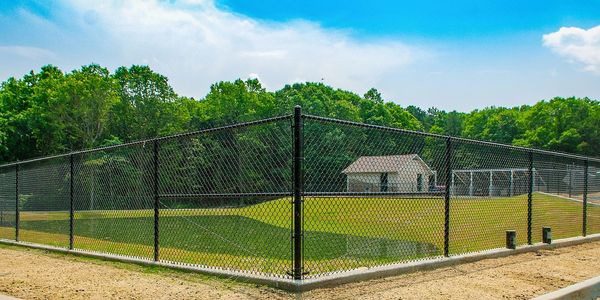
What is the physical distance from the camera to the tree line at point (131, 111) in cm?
4341

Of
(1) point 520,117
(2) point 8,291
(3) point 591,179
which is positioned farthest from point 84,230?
(1) point 520,117

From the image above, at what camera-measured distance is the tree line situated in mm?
43406

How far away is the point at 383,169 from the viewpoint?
24.8ft

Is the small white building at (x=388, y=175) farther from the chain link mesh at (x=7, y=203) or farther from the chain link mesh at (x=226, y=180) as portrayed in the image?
the chain link mesh at (x=7, y=203)

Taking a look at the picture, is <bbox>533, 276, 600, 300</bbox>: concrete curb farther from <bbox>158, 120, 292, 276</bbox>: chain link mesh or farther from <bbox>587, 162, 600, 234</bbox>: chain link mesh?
<bbox>587, 162, 600, 234</bbox>: chain link mesh

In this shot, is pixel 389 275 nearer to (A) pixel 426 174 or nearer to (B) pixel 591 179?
(A) pixel 426 174

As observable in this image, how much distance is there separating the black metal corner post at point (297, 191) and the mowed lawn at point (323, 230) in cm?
104

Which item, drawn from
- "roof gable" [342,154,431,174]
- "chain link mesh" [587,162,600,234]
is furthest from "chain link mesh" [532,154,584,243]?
"roof gable" [342,154,431,174]

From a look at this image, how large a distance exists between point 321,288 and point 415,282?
1.29 meters

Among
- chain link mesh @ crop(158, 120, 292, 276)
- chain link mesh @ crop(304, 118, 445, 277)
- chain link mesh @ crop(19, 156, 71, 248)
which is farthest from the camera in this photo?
chain link mesh @ crop(19, 156, 71, 248)

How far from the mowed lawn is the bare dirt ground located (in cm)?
105

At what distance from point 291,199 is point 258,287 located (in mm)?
1023

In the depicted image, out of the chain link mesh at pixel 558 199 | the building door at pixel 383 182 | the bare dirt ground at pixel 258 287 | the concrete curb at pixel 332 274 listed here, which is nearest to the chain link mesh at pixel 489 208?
the chain link mesh at pixel 558 199

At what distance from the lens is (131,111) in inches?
1935
